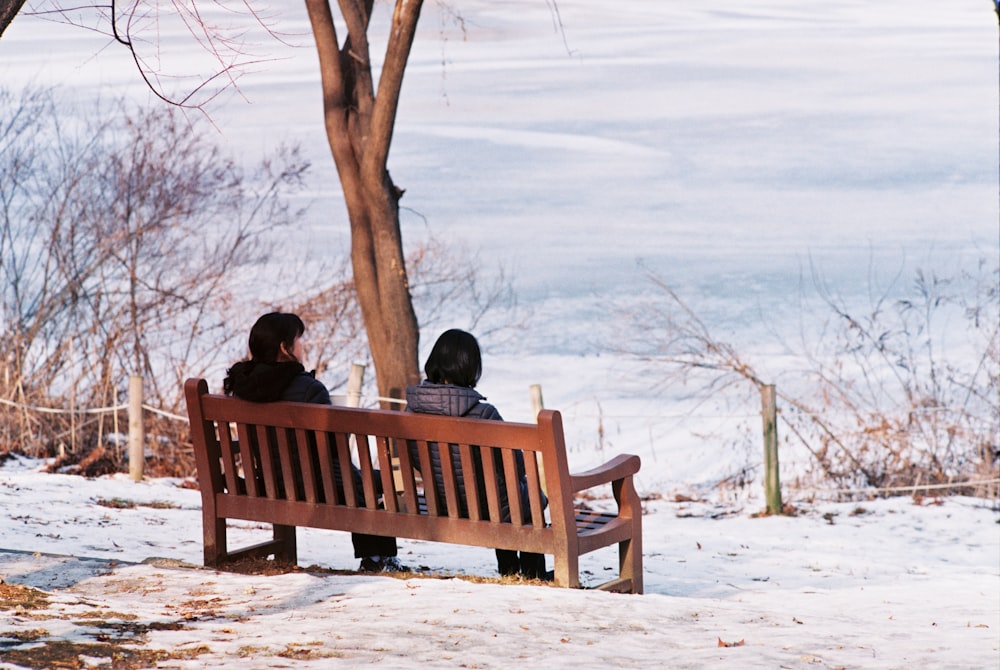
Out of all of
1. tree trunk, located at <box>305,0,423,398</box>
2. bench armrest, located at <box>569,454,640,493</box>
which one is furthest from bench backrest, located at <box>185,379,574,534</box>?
tree trunk, located at <box>305,0,423,398</box>

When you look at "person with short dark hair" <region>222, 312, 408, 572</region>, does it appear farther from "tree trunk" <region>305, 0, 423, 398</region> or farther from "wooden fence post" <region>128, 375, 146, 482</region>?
"tree trunk" <region>305, 0, 423, 398</region>

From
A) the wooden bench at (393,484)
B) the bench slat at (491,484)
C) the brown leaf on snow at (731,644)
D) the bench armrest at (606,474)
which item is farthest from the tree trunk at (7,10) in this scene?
the brown leaf on snow at (731,644)

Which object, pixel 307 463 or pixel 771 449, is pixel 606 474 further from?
pixel 771 449

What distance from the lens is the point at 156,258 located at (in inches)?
562

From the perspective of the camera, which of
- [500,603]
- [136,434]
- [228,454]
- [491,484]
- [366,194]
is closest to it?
[500,603]

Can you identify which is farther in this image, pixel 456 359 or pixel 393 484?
pixel 393 484

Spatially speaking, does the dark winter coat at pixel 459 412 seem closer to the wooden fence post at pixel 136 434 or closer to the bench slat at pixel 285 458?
Answer: the bench slat at pixel 285 458

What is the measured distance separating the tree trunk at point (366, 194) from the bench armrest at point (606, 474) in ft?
17.5

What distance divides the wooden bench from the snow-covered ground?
0.24 metres

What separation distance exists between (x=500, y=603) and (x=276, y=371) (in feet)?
5.51


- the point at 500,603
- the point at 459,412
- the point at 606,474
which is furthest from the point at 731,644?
the point at 459,412

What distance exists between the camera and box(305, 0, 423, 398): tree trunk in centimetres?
1085

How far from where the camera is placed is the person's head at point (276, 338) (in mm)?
6074

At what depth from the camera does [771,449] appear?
31.3 feet
